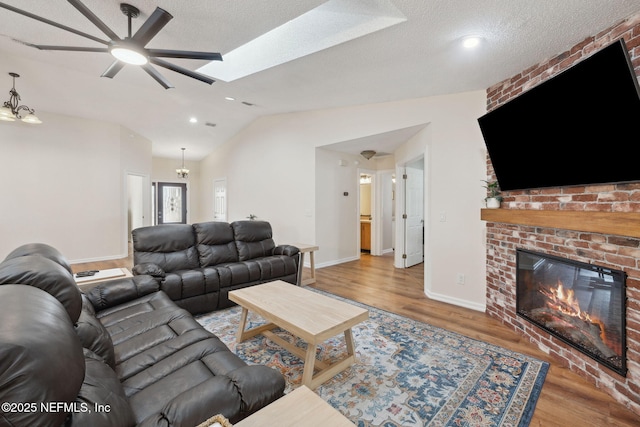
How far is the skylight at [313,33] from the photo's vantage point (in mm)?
2168

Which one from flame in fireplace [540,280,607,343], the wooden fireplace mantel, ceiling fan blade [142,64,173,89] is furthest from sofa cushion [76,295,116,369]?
flame in fireplace [540,280,607,343]

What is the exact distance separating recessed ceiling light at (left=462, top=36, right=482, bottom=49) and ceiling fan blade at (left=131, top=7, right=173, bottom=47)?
7.16ft

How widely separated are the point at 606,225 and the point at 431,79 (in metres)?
2.06

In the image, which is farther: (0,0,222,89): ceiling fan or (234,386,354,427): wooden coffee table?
(0,0,222,89): ceiling fan

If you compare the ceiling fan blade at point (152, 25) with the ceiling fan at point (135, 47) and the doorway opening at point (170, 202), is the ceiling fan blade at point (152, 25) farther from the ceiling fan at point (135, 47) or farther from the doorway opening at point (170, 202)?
the doorway opening at point (170, 202)

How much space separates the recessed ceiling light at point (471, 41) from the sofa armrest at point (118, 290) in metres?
3.35

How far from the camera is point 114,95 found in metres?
4.76

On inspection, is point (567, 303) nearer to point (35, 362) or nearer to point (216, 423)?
point (216, 423)

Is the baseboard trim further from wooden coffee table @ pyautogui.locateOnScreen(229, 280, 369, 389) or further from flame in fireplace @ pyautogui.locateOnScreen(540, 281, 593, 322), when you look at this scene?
flame in fireplace @ pyautogui.locateOnScreen(540, 281, 593, 322)

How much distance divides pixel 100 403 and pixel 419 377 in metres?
1.92

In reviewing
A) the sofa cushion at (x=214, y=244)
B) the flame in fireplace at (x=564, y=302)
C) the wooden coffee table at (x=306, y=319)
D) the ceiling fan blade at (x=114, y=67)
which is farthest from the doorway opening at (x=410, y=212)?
the ceiling fan blade at (x=114, y=67)

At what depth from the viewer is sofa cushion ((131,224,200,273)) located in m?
3.16

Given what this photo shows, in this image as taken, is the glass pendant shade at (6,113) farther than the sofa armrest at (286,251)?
No

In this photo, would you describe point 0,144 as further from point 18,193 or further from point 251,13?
point 251,13
